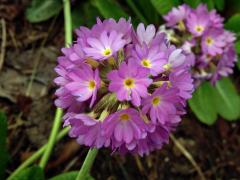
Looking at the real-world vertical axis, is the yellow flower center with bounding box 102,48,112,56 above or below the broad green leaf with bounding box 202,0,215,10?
below

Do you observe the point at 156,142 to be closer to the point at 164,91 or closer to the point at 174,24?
the point at 164,91

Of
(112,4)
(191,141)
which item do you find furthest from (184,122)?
(112,4)

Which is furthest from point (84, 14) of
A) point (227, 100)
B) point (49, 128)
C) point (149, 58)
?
point (149, 58)

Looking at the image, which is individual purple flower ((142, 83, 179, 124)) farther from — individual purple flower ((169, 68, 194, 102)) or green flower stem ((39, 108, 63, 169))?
green flower stem ((39, 108, 63, 169))

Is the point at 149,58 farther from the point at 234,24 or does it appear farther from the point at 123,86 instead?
the point at 234,24

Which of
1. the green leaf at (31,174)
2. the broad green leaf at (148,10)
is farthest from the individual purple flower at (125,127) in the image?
the broad green leaf at (148,10)

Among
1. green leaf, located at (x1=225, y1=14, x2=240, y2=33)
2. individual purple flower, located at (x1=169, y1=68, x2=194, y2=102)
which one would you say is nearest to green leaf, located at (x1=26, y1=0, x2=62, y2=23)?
green leaf, located at (x1=225, y1=14, x2=240, y2=33)
